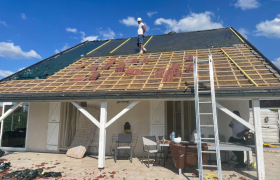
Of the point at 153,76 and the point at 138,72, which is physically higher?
the point at 138,72

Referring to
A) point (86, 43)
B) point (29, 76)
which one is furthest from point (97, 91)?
point (86, 43)

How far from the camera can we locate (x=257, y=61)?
6363 mm

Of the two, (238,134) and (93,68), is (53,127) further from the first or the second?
(238,134)

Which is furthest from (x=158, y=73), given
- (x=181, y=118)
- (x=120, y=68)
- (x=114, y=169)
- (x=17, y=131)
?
(x=17, y=131)

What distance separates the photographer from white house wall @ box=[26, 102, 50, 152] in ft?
26.4

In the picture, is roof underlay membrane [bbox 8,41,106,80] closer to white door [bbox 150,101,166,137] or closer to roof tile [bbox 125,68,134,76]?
roof tile [bbox 125,68,134,76]

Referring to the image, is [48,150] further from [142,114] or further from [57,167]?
[142,114]

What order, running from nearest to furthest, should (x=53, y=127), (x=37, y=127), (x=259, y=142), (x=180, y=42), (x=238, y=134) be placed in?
1. (x=259, y=142)
2. (x=238, y=134)
3. (x=53, y=127)
4. (x=37, y=127)
5. (x=180, y=42)

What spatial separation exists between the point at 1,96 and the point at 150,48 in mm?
6531

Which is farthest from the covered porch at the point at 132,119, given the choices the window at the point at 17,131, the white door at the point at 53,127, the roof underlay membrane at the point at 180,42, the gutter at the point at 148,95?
the roof underlay membrane at the point at 180,42

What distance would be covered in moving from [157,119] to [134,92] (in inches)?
80.4

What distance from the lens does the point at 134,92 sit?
561 cm

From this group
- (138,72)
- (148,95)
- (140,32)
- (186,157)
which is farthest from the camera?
(140,32)

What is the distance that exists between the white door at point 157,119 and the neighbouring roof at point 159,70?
52.0 inches
